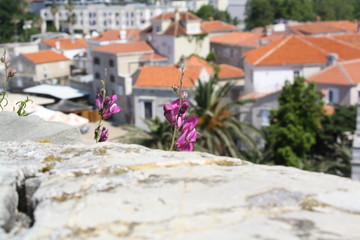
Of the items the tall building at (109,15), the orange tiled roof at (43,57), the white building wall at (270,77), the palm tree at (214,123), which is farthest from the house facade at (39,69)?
the tall building at (109,15)

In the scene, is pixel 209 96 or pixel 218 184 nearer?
pixel 218 184

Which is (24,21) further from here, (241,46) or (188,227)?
(188,227)

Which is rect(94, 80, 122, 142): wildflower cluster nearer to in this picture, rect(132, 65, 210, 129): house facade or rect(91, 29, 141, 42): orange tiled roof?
rect(132, 65, 210, 129): house facade

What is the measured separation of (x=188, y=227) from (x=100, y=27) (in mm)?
115687

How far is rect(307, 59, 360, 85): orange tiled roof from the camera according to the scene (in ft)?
121

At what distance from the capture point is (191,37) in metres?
55.2

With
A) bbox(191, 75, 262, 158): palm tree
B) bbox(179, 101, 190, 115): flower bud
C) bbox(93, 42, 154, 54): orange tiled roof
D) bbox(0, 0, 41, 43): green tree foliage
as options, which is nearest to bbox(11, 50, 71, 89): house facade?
bbox(93, 42, 154, 54): orange tiled roof

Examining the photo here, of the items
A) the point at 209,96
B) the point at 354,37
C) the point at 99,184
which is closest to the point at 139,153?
the point at 99,184

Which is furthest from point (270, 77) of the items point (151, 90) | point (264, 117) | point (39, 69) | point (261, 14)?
point (261, 14)

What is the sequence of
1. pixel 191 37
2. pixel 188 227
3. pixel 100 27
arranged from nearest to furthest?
pixel 188 227 < pixel 191 37 < pixel 100 27

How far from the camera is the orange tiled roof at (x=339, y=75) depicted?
36.8 meters

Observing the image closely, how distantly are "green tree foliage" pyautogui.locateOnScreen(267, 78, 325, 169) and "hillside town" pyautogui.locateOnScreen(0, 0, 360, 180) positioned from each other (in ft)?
5.26

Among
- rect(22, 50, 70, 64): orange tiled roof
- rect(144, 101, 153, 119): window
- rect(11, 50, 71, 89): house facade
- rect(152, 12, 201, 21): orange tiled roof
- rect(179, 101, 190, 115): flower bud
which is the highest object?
rect(152, 12, 201, 21): orange tiled roof

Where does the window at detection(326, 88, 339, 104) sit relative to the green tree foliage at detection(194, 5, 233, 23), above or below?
below
